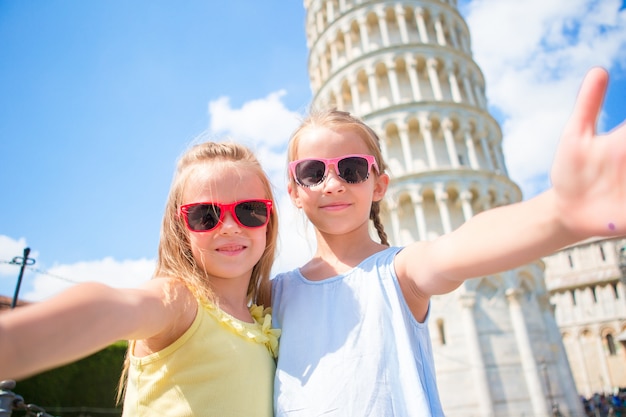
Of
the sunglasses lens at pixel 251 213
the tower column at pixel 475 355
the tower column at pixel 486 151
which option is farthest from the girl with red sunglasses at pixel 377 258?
the tower column at pixel 486 151

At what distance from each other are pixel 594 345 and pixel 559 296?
570cm

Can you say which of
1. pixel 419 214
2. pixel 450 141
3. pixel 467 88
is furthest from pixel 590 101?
pixel 467 88

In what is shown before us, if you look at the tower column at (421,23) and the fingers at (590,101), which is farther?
the tower column at (421,23)

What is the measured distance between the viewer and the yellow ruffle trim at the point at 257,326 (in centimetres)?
168

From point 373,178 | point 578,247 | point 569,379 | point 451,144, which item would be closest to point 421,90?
point 451,144

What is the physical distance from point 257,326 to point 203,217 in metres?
0.51

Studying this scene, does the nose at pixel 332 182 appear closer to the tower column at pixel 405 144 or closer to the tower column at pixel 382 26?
the tower column at pixel 405 144

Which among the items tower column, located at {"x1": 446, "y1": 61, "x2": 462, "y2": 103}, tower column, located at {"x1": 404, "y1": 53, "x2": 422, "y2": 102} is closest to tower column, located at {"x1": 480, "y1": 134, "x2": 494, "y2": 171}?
tower column, located at {"x1": 446, "y1": 61, "x2": 462, "y2": 103}

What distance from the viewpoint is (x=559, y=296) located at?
145 feet

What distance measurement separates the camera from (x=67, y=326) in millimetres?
958

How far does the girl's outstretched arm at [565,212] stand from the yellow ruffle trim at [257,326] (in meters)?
0.76

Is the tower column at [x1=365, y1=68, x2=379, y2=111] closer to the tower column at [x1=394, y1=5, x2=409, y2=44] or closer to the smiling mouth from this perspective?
the tower column at [x1=394, y1=5, x2=409, y2=44]

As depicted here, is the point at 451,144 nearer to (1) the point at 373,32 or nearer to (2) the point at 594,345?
(1) the point at 373,32

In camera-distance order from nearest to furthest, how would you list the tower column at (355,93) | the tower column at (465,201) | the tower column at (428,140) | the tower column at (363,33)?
the tower column at (465,201), the tower column at (428,140), the tower column at (355,93), the tower column at (363,33)
